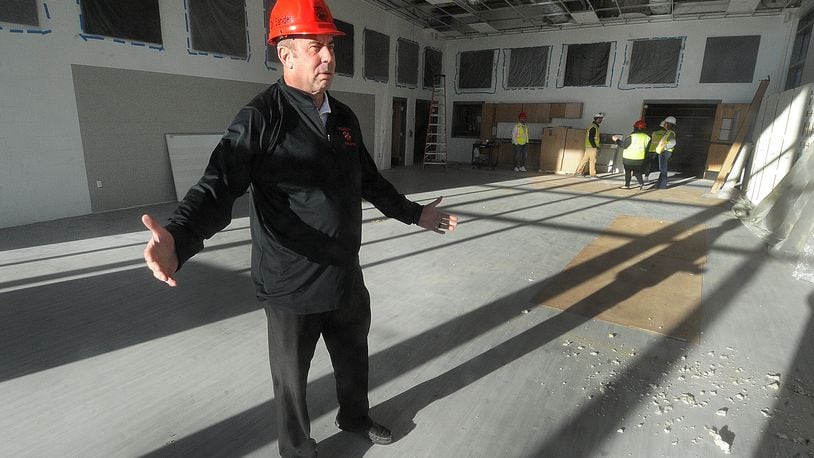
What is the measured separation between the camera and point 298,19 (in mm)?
1270

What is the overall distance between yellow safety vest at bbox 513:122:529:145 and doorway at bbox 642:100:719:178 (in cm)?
381

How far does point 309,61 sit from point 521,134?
1099 centimetres

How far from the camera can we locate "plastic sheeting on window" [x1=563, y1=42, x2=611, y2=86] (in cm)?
1152

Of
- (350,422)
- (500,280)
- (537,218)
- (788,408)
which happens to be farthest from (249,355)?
(537,218)

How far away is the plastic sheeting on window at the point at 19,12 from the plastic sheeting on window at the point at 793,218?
8.50 meters

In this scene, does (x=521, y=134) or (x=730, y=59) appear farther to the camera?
(x=521, y=134)

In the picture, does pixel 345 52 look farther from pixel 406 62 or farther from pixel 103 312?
pixel 103 312

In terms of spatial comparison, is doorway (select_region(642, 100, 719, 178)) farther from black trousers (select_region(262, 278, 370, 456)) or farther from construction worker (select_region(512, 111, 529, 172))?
black trousers (select_region(262, 278, 370, 456))

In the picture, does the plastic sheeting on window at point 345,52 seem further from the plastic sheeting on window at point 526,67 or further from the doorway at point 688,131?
the doorway at point 688,131

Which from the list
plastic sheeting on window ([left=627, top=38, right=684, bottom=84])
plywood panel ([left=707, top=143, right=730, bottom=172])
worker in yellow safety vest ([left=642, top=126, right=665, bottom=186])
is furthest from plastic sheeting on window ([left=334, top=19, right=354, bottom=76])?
plywood panel ([left=707, top=143, right=730, bottom=172])

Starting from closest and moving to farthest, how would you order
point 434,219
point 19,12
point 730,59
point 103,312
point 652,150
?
point 434,219, point 103,312, point 19,12, point 652,150, point 730,59

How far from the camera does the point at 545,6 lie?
10.3m

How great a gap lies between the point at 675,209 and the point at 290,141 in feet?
23.9

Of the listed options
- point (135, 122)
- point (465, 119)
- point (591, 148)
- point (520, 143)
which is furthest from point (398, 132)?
point (135, 122)
